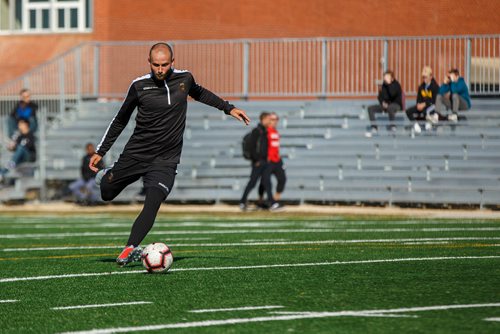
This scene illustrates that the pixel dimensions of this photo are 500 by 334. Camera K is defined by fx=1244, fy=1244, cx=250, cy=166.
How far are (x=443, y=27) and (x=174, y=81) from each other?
66.5 ft

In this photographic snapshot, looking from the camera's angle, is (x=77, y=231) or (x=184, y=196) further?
(x=184, y=196)

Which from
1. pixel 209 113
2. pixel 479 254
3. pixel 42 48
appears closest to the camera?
pixel 479 254

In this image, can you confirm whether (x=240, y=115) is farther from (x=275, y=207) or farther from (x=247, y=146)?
(x=247, y=146)

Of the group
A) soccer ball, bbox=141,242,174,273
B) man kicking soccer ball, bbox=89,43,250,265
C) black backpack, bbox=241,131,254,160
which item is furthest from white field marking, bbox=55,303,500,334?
black backpack, bbox=241,131,254,160

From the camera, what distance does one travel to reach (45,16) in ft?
126

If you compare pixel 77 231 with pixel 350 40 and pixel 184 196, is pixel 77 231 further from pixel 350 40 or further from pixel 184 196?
pixel 350 40

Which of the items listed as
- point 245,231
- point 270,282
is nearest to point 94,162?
point 270,282

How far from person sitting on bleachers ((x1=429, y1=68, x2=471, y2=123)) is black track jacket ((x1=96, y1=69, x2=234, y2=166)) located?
15.4 meters

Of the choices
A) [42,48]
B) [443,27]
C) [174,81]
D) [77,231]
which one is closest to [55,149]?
[42,48]

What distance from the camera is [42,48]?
37719 mm

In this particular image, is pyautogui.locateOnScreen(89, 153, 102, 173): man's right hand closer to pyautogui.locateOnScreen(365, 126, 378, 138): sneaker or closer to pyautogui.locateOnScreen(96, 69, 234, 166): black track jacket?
pyautogui.locateOnScreen(96, 69, 234, 166): black track jacket

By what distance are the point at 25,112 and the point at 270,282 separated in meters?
21.5

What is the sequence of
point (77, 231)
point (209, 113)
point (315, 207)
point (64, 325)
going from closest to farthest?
point (64, 325)
point (77, 231)
point (315, 207)
point (209, 113)

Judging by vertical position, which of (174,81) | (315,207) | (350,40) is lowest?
(315,207)
